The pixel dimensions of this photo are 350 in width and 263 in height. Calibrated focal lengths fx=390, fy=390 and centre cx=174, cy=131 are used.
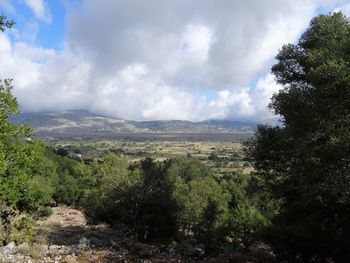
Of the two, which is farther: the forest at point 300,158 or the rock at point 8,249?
the rock at point 8,249

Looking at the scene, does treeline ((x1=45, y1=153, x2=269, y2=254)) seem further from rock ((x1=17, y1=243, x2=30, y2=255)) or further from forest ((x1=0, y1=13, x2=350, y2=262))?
rock ((x1=17, y1=243, x2=30, y2=255))

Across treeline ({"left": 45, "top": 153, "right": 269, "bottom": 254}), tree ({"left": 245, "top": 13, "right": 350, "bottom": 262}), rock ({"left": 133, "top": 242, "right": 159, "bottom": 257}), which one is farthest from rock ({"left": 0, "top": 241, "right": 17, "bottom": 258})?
tree ({"left": 245, "top": 13, "right": 350, "bottom": 262})

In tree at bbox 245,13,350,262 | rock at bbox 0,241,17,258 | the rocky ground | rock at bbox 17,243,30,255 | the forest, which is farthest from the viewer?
rock at bbox 17,243,30,255

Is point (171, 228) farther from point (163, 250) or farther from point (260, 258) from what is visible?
point (260, 258)

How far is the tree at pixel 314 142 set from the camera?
16578 mm

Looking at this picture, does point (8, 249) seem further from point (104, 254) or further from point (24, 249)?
point (104, 254)

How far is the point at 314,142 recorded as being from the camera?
18047mm

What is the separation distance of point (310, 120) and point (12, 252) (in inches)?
746

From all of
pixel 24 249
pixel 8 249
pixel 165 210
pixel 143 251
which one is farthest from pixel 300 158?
pixel 165 210

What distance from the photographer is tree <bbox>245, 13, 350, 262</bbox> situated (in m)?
16.6

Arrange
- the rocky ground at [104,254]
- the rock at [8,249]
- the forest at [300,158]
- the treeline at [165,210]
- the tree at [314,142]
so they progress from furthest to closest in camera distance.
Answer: the treeline at [165,210] → the rock at [8,249] → the rocky ground at [104,254] → the tree at [314,142] → the forest at [300,158]

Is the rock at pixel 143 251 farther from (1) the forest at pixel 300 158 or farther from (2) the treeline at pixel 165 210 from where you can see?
(2) the treeline at pixel 165 210

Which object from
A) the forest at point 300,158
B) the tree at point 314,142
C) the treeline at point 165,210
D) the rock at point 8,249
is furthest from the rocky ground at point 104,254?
the tree at point 314,142

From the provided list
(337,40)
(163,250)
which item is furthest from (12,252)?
Result: (337,40)
